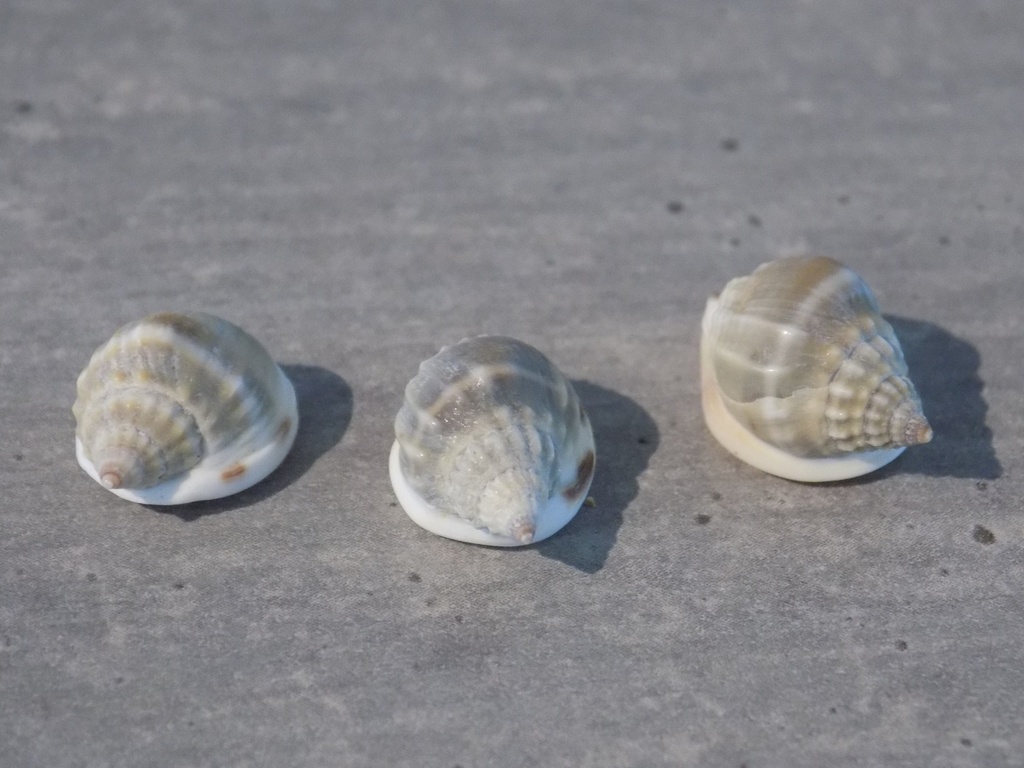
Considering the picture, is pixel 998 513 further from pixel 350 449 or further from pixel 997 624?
pixel 350 449

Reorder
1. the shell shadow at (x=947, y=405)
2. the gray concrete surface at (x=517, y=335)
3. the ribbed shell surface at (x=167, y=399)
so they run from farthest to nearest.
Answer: the shell shadow at (x=947, y=405), the ribbed shell surface at (x=167, y=399), the gray concrete surface at (x=517, y=335)

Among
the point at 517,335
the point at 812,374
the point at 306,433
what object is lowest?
the point at 306,433

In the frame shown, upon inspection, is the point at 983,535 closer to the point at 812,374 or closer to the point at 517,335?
the point at 812,374

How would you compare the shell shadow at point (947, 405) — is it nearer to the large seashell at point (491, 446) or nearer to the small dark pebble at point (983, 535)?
the small dark pebble at point (983, 535)

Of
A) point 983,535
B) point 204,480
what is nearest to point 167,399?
point 204,480

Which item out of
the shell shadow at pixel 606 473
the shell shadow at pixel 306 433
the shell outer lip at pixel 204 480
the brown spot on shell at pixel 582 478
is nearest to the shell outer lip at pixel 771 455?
the shell shadow at pixel 606 473

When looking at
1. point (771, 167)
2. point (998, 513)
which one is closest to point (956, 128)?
point (771, 167)
